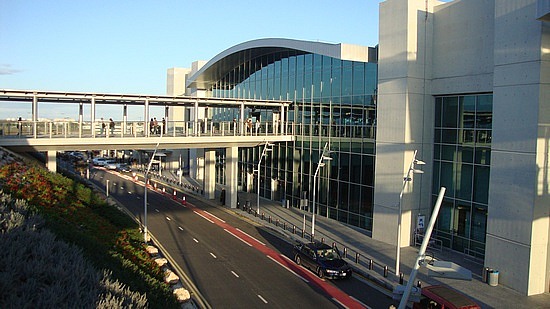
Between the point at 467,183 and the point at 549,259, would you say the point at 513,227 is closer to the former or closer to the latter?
the point at 549,259

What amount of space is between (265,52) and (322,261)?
1007 inches

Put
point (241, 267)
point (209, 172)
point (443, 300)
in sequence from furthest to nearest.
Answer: point (209, 172), point (241, 267), point (443, 300)

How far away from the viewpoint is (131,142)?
97.3 ft

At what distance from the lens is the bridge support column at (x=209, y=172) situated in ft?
133

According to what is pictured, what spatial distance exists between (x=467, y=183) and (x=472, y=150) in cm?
182

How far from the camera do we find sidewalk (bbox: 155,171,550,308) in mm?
18359

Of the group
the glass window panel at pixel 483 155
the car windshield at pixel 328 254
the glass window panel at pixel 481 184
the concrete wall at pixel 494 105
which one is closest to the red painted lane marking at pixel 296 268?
the car windshield at pixel 328 254

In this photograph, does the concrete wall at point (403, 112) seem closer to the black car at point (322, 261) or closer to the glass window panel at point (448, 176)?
the glass window panel at point (448, 176)

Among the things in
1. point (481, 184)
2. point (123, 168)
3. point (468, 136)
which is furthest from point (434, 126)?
point (123, 168)

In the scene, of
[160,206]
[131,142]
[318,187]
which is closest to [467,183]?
[318,187]

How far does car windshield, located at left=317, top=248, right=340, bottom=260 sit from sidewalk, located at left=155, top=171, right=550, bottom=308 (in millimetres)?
1367

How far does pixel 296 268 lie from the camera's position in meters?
21.7

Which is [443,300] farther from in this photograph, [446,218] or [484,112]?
[484,112]

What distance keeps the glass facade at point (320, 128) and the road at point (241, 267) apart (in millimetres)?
5776
